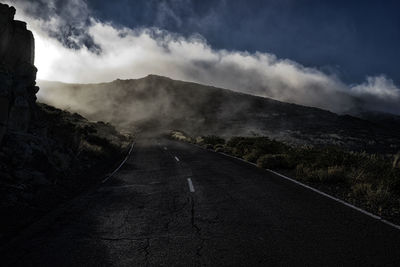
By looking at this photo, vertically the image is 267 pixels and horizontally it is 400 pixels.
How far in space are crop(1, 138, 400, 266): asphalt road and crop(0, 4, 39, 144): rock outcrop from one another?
543 centimetres

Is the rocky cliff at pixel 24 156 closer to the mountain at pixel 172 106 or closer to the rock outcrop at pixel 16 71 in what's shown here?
the rock outcrop at pixel 16 71

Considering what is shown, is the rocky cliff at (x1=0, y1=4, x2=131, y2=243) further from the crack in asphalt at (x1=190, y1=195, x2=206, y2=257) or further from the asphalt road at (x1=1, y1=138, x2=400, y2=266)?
the crack in asphalt at (x1=190, y1=195, x2=206, y2=257)

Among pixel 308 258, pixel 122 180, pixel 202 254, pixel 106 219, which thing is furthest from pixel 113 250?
pixel 122 180

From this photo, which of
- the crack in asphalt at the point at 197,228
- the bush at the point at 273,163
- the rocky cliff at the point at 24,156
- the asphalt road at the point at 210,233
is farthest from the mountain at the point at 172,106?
the crack in asphalt at the point at 197,228

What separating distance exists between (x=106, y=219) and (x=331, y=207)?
204 inches

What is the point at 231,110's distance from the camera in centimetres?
10475

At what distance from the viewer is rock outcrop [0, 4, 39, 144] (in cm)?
1100

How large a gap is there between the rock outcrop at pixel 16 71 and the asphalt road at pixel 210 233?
17.8 feet

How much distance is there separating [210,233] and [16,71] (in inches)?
513

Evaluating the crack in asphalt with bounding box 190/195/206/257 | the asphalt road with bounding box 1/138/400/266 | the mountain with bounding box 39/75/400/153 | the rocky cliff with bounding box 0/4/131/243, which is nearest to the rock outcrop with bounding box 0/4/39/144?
the rocky cliff with bounding box 0/4/131/243

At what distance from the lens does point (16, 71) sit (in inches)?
538

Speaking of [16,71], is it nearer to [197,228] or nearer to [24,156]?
[24,156]

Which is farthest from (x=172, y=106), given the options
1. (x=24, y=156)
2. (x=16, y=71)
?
(x=24, y=156)

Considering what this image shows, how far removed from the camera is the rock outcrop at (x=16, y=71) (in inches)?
433
